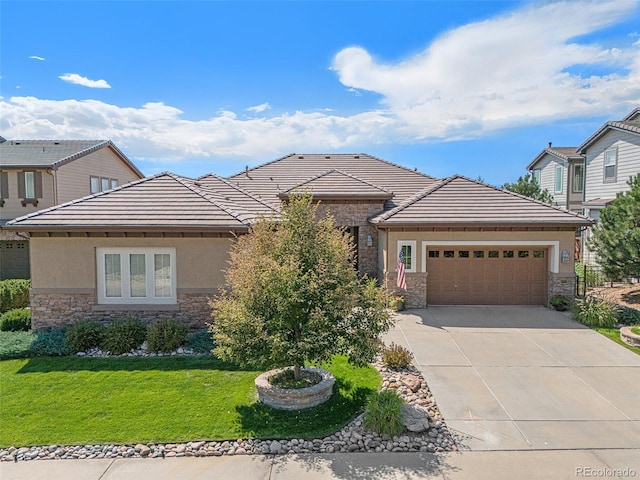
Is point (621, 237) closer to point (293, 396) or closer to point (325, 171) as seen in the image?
point (325, 171)

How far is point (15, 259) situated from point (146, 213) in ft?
48.7

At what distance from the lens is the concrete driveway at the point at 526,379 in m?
7.10

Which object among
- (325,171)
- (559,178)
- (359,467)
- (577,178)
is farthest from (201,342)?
(559,178)

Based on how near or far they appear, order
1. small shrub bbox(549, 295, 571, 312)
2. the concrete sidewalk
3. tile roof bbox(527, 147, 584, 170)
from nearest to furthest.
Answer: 1. the concrete sidewalk
2. small shrub bbox(549, 295, 571, 312)
3. tile roof bbox(527, 147, 584, 170)

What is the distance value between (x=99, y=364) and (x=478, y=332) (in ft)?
31.9

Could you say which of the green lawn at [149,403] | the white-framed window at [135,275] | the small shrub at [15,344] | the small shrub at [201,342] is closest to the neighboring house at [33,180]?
the small shrub at [15,344]

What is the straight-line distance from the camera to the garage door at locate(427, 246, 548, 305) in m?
15.4

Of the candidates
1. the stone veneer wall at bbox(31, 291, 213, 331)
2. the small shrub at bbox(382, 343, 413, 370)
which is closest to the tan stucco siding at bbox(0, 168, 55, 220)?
the stone veneer wall at bbox(31, 291, 213, 331)

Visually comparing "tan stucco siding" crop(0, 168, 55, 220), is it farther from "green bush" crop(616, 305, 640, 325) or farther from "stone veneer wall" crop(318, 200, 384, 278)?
"green bush" crop(616, 305, 640, 325)

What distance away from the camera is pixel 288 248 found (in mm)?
7879

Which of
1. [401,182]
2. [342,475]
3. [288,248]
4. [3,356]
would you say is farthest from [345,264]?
[401,182]

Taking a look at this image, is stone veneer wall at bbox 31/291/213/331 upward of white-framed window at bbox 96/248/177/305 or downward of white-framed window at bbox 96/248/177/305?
downward

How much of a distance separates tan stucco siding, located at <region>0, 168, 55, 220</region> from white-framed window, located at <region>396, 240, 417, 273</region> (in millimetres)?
18538

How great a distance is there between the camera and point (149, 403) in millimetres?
8180
